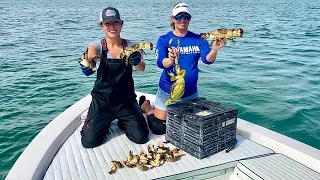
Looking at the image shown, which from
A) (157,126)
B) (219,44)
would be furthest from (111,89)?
(219,44)

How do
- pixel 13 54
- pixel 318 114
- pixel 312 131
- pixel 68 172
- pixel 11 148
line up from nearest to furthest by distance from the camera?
pixel 68 172
pixel 11 148
pixel 312 131
pixel 318 114
pixel 13 54

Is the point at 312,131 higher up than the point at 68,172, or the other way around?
the point at 68,172

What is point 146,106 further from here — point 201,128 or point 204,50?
point 201,128

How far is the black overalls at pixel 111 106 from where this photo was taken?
4.86 metres

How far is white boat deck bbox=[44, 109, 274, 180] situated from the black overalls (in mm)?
142

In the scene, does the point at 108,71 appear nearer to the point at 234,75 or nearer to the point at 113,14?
the point at 113,14

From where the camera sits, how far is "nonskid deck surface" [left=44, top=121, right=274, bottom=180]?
4.09 metres

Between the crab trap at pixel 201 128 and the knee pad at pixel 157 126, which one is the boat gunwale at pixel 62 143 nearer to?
the crab trap at pixel 201 128

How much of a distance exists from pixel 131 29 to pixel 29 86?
1410cm

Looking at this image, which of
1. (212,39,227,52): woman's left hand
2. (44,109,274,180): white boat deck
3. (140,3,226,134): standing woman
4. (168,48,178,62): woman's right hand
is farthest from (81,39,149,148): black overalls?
(212,39,227,52): woman's left hand

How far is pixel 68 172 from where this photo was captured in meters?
4.13

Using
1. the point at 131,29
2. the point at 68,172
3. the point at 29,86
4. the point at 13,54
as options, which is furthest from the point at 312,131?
the point at 131,29

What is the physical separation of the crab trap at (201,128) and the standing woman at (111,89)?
0.48m

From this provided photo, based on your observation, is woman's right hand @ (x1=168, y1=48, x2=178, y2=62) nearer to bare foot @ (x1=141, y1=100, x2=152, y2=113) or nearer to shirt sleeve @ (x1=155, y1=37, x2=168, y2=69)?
shirt sleeve @ (x1=155, y1=37, x2=168, y2=69)
